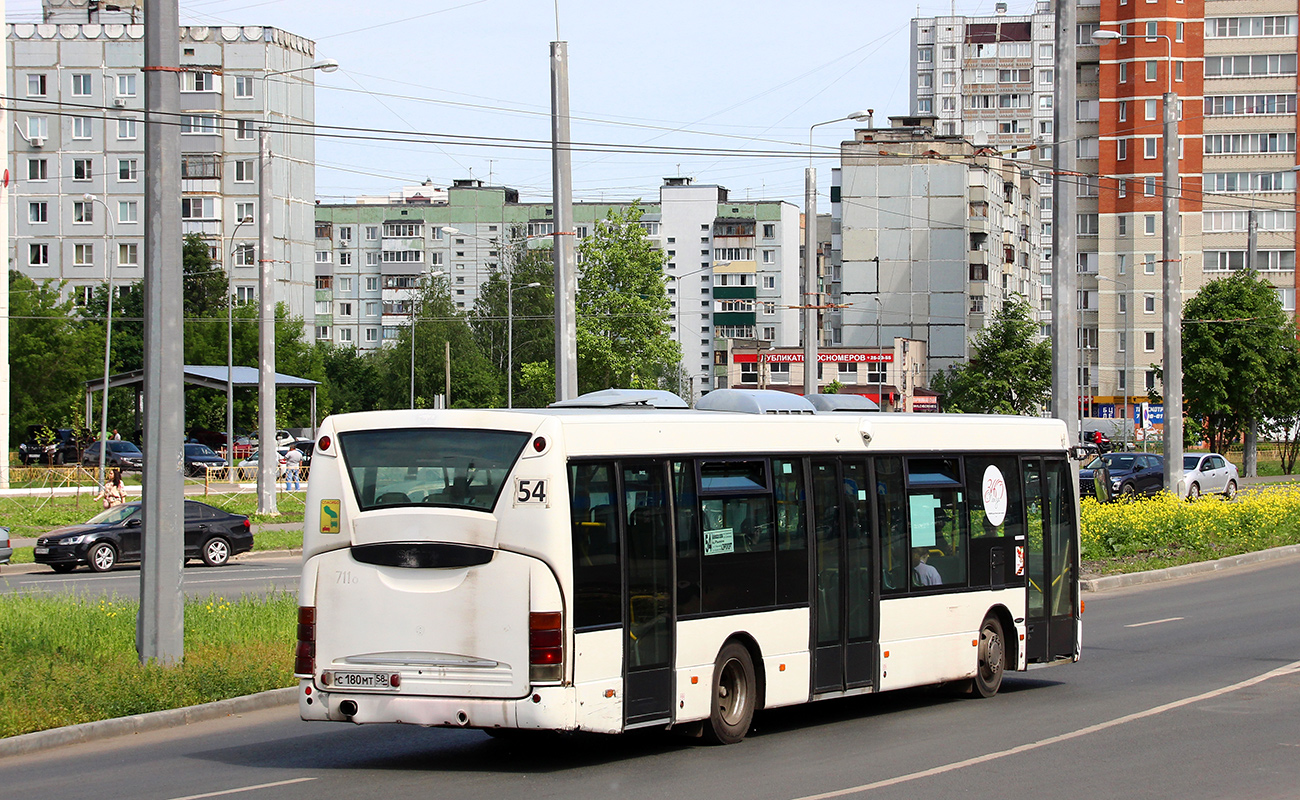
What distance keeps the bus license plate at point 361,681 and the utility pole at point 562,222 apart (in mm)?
10668

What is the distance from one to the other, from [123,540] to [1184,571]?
1993 centimetres

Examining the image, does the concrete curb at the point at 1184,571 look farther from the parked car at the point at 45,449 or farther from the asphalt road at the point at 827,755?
the parked car at the point at 45,449

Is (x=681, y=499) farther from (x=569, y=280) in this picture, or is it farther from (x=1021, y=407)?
(x=1021, y=407)

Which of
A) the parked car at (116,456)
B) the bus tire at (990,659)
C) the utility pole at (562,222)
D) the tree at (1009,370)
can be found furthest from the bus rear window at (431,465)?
the tree at (1009,370)

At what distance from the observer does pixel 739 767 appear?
9867mm

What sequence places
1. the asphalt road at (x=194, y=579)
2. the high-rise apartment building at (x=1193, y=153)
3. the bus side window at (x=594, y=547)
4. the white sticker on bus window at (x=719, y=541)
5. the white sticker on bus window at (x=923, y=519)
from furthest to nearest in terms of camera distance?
the high-rise apartment building at (x=1193, y=153) < the asphalt road at (x=194, y=579) < the white sticker on bus window at (x=923, y=519) < the white sticker on bus window at (x=719, y=541) < the bus side window at (x=594, y=547)

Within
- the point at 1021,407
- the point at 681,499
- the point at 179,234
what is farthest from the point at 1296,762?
the point at 1021,407

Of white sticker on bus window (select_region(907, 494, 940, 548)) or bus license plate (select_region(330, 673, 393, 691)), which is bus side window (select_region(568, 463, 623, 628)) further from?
white sticker on bus window (select_region(907, 494, 940, 548))

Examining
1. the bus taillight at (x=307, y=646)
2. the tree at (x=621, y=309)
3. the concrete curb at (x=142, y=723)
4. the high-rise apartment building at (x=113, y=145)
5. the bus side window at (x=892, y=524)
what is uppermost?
the high-rise apartment building at (x=113, y=145)

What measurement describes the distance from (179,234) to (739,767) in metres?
7.00

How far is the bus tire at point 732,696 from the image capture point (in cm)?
1066

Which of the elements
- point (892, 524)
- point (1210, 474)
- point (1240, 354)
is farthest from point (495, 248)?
point (892, 524)

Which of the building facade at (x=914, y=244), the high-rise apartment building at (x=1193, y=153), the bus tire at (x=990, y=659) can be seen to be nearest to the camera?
the bus tire at (x=990, y=659)

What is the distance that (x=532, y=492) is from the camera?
947 cm
